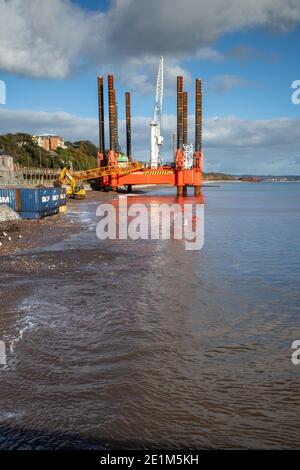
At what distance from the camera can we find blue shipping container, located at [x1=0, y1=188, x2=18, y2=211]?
3069 centimetres

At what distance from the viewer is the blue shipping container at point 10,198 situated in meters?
30.7

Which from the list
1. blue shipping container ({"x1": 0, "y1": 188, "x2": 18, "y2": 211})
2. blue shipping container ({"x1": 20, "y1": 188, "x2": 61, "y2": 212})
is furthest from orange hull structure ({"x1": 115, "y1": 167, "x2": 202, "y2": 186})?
blue shipping container ({"x1": 0, "y1": 188, "x2": 18, "y2": 211})

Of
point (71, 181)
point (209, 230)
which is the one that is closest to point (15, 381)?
point (209, 230)

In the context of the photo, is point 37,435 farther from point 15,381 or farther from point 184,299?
point 184,299

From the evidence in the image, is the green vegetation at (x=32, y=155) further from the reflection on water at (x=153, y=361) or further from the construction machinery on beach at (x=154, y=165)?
the reflection on water at (x=153, y=361)

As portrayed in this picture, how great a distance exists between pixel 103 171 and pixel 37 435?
7018cm

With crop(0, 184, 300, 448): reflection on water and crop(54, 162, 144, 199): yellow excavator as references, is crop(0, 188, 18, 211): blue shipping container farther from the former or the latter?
crop(54, 162, 144, 199): yellow excavator

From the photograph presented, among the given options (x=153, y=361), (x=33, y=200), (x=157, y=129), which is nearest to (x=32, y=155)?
(x=157, y=129)

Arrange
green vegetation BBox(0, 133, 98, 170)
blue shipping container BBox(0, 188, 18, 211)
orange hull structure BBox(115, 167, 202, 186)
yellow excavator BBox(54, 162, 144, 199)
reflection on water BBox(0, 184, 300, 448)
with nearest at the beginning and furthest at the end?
reflection on water BBox(0, 184, 300, 448)
blue shipping container BBox(0, 188, 18, 211)
yellow excavator BBox(54, 162, 144, 199)
orange hull structure BBox(115, 167, 202, 186)
green vegetation BBox(0, 133, 98, 170)

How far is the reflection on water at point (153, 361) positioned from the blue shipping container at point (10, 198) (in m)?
17.7

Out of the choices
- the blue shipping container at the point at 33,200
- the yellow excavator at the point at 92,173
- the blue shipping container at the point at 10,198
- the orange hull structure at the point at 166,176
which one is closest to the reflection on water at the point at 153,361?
the blue shipping container at the point at 33,200

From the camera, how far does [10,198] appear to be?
31.6 meters

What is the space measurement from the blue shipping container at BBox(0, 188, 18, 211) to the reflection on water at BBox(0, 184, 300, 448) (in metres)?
17.7

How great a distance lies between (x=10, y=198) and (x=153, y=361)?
87.6ft
